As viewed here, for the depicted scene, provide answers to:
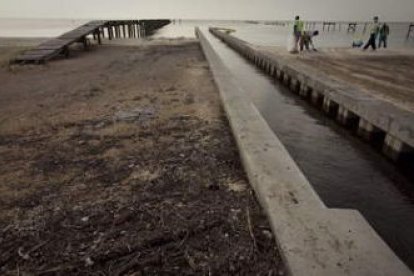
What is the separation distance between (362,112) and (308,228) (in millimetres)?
5707

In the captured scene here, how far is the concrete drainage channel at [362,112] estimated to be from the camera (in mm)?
6418

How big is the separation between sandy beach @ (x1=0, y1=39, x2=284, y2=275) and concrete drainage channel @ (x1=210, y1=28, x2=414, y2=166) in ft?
11.5

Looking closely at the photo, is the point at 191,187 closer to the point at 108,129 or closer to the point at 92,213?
the point at 92,213

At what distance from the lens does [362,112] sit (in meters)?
7.71

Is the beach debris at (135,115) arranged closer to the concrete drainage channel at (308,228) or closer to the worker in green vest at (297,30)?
the concrete drainage channel at (308,228)

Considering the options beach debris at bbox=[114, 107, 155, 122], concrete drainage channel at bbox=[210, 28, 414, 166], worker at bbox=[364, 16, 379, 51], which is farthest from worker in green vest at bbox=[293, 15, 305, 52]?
beach debris at bbox=[114, 107, 155, 122]

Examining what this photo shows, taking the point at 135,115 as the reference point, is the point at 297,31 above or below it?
above

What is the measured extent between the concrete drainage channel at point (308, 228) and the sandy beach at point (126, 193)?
210mm

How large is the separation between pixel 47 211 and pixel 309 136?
6814 millimetres

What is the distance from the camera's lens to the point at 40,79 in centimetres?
1221

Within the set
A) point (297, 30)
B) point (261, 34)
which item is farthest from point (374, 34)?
point (261, 34)

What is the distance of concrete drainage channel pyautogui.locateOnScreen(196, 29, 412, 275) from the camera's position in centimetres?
257

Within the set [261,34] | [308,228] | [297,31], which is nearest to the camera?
[308,228]

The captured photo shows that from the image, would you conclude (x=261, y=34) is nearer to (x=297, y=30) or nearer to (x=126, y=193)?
(x=297, y=30)
